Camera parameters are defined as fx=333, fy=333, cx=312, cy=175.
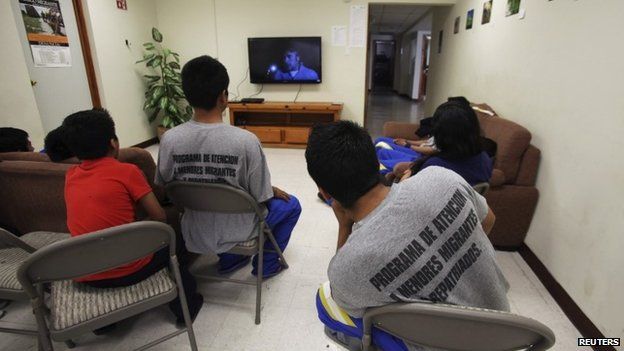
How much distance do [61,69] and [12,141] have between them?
7.41 feet

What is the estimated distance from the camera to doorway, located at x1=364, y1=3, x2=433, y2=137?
7.32 metres

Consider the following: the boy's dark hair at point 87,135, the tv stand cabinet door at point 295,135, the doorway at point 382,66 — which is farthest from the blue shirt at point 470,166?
the doorway at point 382,66

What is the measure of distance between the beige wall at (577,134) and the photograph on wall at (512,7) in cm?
9

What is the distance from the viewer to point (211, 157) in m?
1.54

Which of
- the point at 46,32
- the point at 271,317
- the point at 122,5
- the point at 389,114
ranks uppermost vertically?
the point at 122,5

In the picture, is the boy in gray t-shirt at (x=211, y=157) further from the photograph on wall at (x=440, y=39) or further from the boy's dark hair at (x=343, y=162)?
the photograph on wall at (x=440, y=39)

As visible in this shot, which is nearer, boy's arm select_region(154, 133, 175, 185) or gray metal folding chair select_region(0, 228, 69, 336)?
gray metal folding chair select_region(0, 228, 69, 336)

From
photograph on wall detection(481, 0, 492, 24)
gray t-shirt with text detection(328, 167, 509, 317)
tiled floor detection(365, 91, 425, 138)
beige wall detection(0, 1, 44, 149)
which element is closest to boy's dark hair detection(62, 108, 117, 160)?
gray t-shirt with text detection(328, 167, 509, 317)

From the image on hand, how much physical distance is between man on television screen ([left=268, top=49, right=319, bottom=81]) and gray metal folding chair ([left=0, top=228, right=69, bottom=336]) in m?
3.86

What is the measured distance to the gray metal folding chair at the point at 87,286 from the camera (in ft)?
3.29

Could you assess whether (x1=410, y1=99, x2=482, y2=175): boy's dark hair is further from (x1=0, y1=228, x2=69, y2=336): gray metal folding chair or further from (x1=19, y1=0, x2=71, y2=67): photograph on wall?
(x1=19, y1=0, x2=71, y2=67): photograph on wall

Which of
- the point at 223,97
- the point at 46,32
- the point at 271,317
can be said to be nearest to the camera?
the point at 223,97

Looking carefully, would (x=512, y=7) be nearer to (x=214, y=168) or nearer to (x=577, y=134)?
(x=577, y=134)

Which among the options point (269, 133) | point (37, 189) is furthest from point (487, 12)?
point (37, 189)
